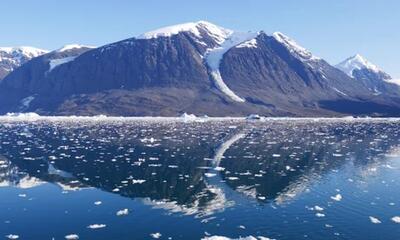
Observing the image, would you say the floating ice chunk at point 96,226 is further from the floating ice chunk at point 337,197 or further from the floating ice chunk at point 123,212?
the floating ice chunk at point 337,197

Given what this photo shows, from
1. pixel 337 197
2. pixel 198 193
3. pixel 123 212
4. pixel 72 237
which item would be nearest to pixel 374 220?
pixel 337 197

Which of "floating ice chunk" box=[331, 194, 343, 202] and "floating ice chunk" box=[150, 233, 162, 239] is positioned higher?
"floating ice chunk" box=[150, 233, 162, 239]

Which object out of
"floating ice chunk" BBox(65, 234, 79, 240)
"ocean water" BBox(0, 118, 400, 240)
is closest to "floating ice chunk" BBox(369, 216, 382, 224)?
"ocean water" BBox(0, 118, 400, 240)

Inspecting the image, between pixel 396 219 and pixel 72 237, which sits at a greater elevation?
pixel 72 237

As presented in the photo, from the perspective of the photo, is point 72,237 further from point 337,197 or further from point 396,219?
point 337,197

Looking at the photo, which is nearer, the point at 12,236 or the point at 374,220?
the point at 12,236

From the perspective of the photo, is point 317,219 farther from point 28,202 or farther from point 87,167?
point 87,167

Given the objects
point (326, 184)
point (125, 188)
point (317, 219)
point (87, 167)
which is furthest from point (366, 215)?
point (87, 167)

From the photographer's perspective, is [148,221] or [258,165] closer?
[148,221]

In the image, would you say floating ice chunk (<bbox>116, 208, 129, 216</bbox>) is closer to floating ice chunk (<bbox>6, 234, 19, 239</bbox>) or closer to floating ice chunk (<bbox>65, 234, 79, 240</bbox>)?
floating ice chunk (<bbox>65, 234, 79, 240</bbox>)
